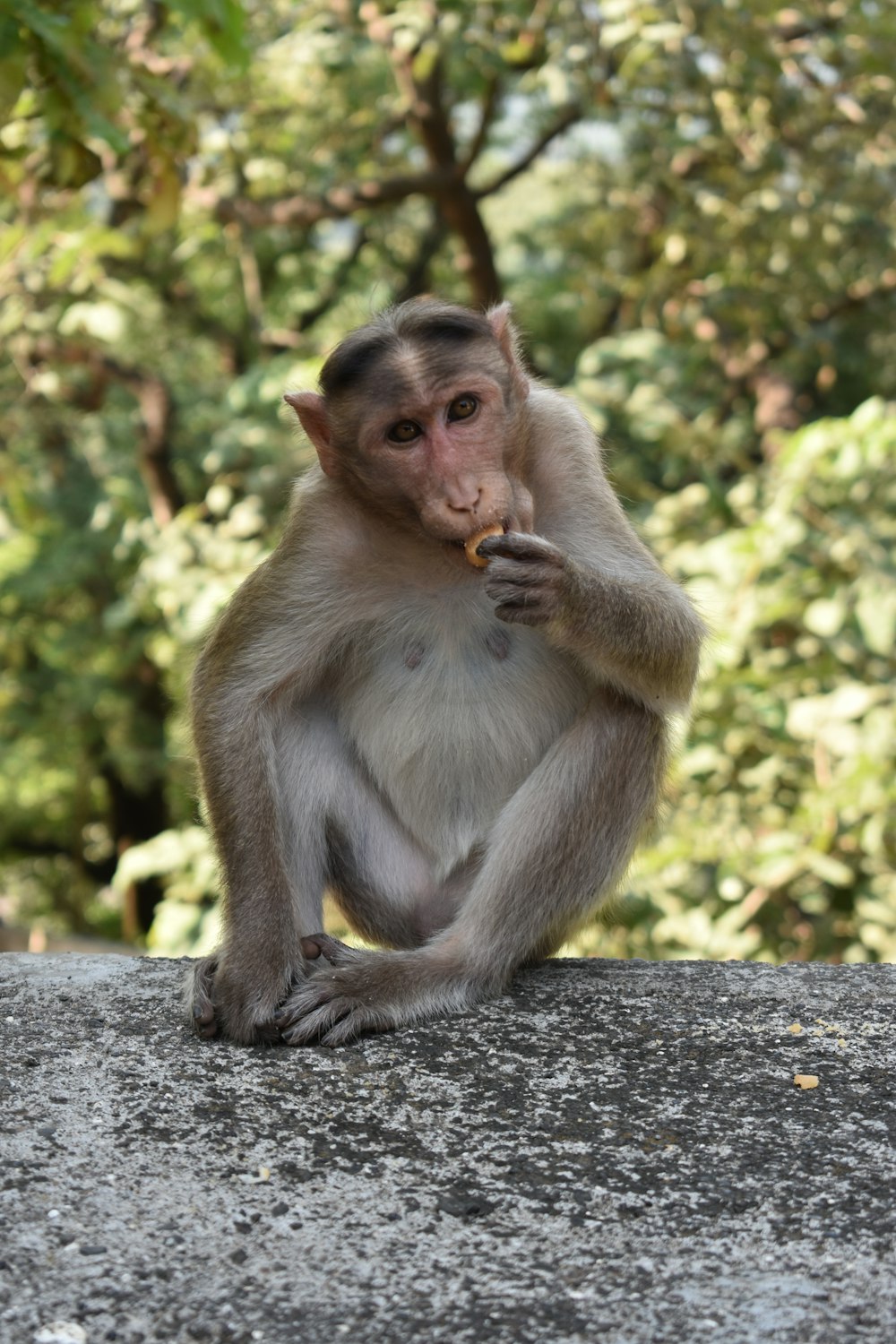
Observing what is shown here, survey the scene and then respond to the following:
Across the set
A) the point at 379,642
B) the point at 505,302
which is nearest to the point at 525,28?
the point at 505,302

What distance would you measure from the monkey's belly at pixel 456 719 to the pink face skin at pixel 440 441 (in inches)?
12.8

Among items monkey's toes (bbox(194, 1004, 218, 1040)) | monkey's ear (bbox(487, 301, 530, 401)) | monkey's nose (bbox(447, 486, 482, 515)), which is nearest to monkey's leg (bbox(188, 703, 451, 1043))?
monkey's toes (bbox(194, 1004, 218, 1040))

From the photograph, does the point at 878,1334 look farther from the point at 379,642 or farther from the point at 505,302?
the point at 505,302

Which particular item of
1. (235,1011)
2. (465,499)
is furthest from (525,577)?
(235,1011)

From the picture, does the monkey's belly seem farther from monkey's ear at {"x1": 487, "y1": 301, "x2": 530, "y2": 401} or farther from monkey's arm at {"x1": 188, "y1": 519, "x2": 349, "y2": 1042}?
monkey's ear at {"x1": 487, "y1": 301, "x2": 530, "y2": 401}

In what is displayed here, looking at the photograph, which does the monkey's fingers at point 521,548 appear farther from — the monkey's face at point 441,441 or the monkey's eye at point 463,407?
the monkey's eye at point 463,407

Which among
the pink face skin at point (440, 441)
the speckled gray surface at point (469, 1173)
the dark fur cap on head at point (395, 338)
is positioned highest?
the dark fur cap on head at point (395, 338)

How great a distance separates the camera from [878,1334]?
1.78m

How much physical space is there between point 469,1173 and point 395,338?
1522 millimetres

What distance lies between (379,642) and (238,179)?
5.55m

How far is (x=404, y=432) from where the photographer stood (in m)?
2.85

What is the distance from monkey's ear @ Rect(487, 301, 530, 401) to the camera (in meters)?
3.04

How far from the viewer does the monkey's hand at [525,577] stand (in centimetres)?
270

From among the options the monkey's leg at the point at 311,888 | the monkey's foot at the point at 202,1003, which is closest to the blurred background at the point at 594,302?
the monkey's leg at the point at 311,888
